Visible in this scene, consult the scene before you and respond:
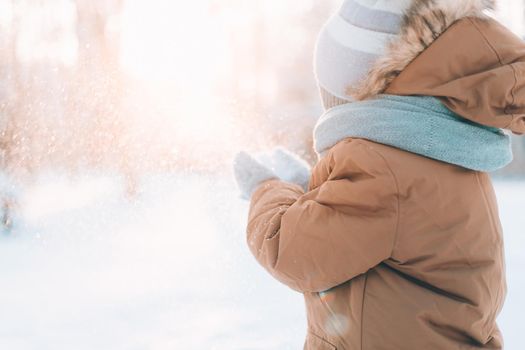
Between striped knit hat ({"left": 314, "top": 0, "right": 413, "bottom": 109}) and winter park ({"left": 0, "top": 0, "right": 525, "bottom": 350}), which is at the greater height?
striped knit hat ({"left": 314, "top": 0, "right": 413, "bottom": 109})

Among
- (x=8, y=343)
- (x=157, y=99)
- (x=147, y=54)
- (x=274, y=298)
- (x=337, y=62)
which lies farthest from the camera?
(x=157, y=99)

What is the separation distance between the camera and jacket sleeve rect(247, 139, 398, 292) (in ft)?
3.19

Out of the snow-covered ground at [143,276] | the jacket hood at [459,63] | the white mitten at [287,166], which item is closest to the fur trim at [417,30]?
the jacket hood at [459,63]

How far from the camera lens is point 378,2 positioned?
1.04 meters

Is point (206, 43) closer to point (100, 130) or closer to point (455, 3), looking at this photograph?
point (100, 130)

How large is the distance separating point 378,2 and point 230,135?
18.3 ft

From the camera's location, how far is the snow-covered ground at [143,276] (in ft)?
9.27

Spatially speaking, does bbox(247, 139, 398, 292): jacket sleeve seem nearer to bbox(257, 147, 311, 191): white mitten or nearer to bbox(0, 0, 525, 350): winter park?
bbox(0, 0, 525, 350): winter park


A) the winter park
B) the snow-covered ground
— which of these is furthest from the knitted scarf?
the snow-covered ground

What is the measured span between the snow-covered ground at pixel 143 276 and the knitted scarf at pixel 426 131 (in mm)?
1888

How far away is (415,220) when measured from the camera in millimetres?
991

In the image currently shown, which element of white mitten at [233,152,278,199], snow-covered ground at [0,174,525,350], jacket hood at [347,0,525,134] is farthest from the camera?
snow-covered ground at [0,174,525,350]

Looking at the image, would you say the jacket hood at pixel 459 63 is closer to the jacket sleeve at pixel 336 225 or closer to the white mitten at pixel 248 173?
the jacket sleeve at pixel 336 225

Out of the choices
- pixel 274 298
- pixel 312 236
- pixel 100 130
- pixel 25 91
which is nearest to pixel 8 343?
pixel 274 298
